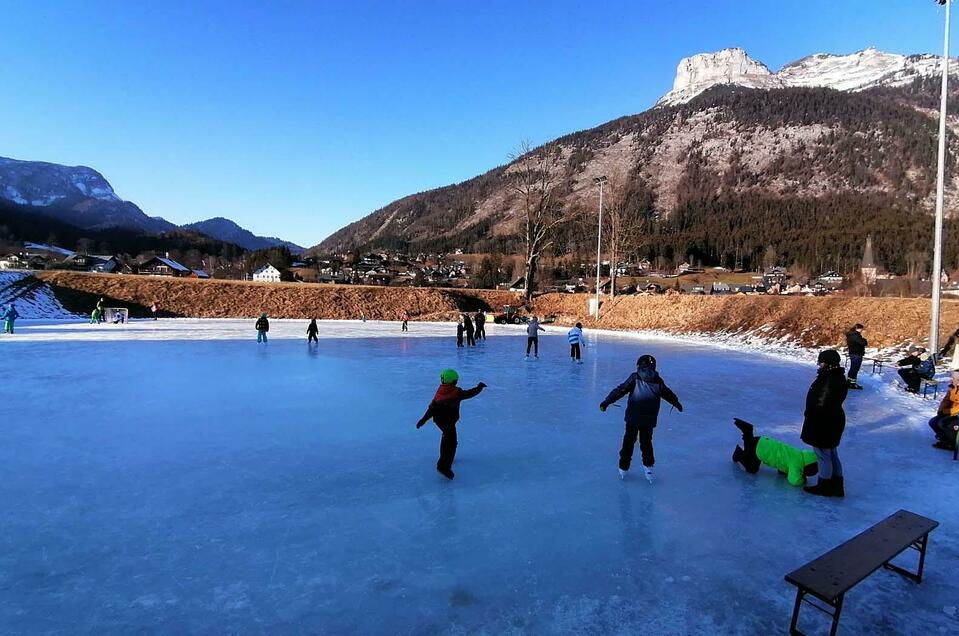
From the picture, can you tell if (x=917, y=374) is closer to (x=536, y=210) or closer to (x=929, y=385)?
(x=929, y=385)

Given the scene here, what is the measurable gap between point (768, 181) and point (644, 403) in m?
176

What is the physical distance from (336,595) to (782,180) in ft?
588

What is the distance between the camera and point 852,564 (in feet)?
10.0

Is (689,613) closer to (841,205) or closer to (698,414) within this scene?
(698,414)

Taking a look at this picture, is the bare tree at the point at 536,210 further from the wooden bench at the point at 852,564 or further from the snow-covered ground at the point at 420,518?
the wooden bench at the point at 852,564

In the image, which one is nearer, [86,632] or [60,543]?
[86,632]

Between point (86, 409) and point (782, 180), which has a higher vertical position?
point (782, 180)

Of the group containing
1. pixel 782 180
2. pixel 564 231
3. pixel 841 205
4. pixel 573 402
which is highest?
pixel 782 180

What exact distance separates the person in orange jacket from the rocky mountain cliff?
94128 millimetres

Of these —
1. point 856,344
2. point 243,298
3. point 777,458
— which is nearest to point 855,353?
point 856,344

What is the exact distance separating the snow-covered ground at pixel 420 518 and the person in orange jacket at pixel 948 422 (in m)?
0.37

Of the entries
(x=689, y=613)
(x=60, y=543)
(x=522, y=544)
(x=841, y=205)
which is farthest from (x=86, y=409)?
(x=841, y=205)

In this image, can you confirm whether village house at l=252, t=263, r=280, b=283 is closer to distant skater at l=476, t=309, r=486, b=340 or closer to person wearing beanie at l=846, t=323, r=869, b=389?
distant skater at l=476, t=309, r=486, b=340

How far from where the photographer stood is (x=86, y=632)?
9.72 ft
